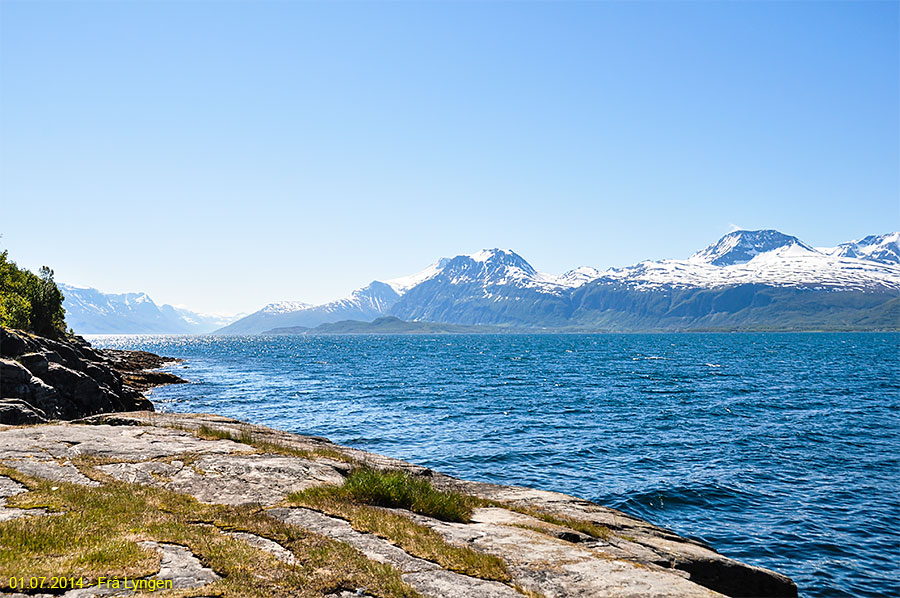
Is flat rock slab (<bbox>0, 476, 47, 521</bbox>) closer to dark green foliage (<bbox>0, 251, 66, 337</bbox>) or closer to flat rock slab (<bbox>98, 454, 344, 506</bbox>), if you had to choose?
flat rock slab (<bbox>98, 454, 344, 506</bbox>)

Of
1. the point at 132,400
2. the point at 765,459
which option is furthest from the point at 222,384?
the point at 765,459

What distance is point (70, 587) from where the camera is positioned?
8.07m

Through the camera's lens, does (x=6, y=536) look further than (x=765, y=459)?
No

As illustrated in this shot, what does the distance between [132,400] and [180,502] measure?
43214mm

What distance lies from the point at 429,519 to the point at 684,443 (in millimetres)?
30654

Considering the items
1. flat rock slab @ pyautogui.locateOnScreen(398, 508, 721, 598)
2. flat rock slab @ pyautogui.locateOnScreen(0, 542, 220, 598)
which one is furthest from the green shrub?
flat rock slab @ pyautogui.locateOnScreen(0, 542, 220, 598)

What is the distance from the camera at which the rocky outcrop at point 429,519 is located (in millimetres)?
10117

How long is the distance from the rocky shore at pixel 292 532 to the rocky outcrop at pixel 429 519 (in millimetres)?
58

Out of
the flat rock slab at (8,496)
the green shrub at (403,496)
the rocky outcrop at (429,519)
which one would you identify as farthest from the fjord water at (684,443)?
the flat rock slab at (8,496)

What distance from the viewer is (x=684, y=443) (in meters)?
38.2

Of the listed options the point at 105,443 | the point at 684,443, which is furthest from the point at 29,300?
the point at 684,443

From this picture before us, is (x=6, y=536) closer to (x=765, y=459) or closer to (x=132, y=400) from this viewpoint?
(x=765, y=459)

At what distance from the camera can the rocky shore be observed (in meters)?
9.05

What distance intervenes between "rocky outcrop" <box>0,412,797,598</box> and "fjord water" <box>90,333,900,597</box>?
656 centimetres
